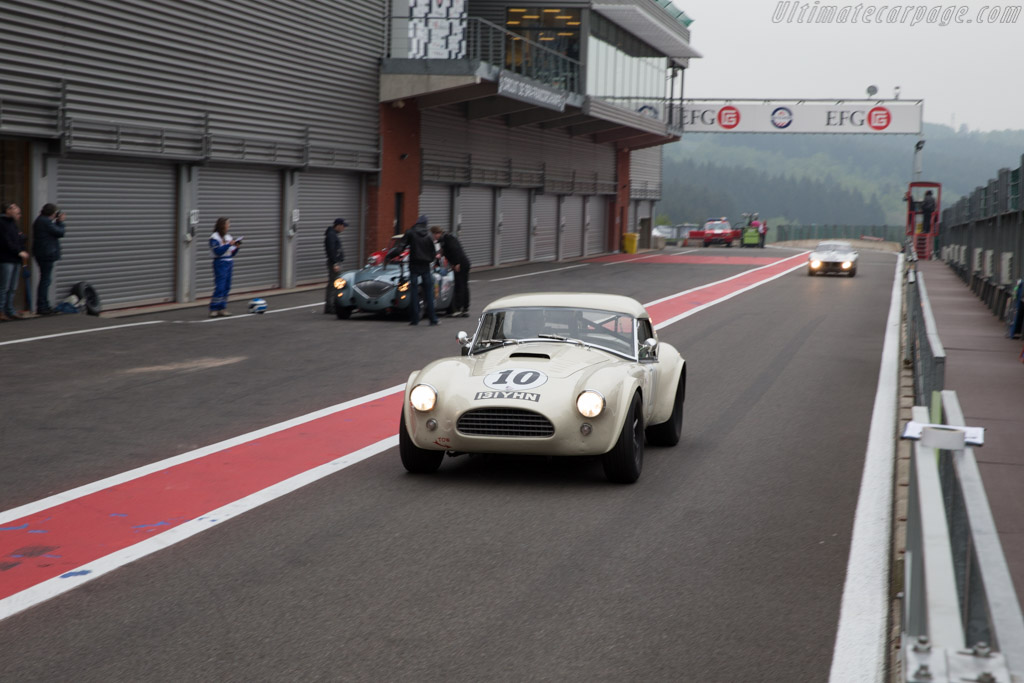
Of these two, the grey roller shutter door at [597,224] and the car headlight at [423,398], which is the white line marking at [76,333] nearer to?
the car headlight at [423,398]

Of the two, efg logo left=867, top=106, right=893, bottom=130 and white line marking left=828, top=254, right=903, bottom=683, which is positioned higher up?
efg logo left=867, top=106, right=893, bottom=130

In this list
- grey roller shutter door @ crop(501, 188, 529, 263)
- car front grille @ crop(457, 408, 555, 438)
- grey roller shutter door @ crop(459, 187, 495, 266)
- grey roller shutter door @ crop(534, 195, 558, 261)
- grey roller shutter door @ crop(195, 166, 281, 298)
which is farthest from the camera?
grey roller shutter door @ crop(534, 195, 558, 261)

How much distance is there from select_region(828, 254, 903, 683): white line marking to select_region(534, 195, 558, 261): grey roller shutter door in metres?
36.3

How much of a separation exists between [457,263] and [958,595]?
57.1 feet

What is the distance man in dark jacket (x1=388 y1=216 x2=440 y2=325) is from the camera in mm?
18875

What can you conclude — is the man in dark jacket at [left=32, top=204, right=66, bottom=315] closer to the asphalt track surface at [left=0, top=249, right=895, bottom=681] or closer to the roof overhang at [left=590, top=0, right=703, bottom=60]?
the asphalt track surface at [left=0, top=249, right=895, bottom=681]

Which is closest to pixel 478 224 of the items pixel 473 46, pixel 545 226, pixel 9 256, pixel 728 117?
pixel 473 46

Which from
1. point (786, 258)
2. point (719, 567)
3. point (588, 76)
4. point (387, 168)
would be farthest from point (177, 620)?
point (786, 258)

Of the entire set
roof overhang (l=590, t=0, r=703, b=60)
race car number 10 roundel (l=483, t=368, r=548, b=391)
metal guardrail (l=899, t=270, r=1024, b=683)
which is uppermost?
roof overhang (l=590, t=0, r=703, b=60)

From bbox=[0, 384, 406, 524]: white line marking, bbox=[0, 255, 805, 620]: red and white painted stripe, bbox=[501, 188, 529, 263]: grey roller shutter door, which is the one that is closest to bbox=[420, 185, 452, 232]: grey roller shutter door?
bbox=[501, 188, 529, 263]: grey roller shutter door

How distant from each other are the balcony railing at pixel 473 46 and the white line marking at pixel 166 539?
81.2 feet

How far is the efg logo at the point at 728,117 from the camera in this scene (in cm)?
7288

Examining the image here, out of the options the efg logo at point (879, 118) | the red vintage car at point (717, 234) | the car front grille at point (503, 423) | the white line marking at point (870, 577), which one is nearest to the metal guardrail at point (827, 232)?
the red vintage car at point (717, 234)

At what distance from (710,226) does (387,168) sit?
44599mm
